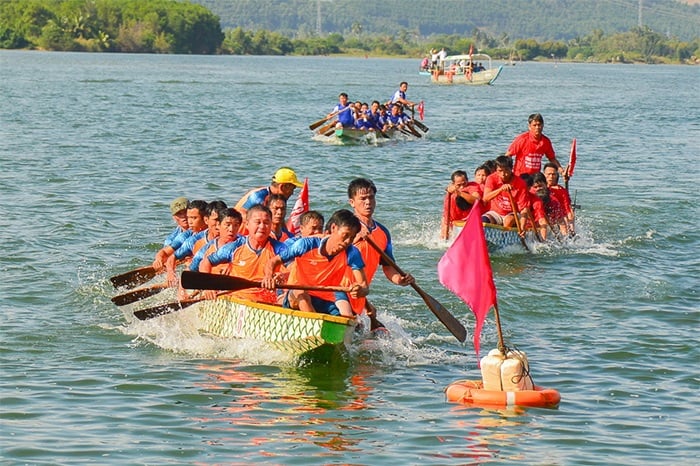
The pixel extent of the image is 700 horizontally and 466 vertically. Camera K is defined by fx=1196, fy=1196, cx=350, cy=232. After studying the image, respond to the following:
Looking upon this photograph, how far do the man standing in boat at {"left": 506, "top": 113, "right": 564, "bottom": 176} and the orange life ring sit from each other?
855 cm

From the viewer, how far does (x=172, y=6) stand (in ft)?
494

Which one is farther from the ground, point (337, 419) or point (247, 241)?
point (247, 241)

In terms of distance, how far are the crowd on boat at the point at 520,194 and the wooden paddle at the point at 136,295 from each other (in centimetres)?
515

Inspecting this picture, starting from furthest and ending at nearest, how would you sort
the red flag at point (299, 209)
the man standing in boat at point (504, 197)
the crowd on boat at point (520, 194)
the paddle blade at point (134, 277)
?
the crowd on boat at point (520, 194), the man standing in boat at point (504, 197), the red flag at point (299, 209), the paddle blade at point (134, 277)

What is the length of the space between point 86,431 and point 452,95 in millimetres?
55055

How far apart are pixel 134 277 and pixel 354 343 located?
3401 mm

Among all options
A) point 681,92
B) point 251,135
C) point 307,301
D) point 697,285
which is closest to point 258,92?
point 251,135

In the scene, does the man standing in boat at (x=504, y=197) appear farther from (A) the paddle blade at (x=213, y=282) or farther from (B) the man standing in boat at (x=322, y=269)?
(A) the paddle blade at (x=213, y=282)

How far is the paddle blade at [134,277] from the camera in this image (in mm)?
14008

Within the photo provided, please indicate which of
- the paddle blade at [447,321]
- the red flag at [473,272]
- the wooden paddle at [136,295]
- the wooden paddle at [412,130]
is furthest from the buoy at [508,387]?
the wooden paddle at [412,130]

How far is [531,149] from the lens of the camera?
18.5 meters

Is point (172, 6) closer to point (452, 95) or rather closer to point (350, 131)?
point (452, 95)

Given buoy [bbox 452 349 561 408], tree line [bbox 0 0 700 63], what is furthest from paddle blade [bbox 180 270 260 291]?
tree line [bbox 0 0 700 63]

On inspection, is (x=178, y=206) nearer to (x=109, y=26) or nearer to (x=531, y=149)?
(x=531, y=149)
